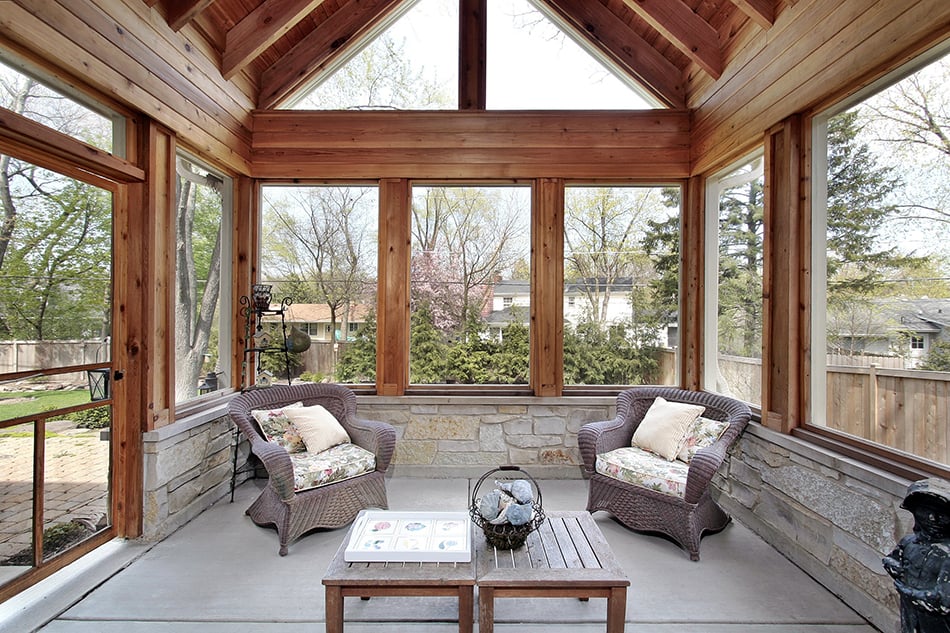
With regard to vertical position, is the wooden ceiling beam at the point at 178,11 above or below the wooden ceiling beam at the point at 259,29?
below

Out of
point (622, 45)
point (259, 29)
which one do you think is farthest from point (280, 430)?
point (622, 45)

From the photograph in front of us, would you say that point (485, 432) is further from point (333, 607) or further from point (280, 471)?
point (333, 607)

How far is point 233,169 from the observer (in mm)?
3736

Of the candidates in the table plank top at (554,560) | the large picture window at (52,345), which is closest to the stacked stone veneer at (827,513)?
the table plank top at (554,560)

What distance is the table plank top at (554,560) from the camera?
69.6 inches

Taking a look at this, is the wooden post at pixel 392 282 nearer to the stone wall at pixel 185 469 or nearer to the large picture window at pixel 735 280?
the stone wall at pixel 185 469

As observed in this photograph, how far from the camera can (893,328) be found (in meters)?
2.25

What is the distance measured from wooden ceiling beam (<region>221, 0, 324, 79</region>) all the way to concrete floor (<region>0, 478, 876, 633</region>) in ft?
10.9

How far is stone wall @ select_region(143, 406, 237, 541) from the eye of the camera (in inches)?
108

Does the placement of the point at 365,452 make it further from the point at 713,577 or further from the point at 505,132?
the point at 505,132

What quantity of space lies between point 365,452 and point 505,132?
283 cm

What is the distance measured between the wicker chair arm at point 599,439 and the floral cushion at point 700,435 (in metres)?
0.40

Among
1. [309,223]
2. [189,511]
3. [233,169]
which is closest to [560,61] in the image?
[309,223]

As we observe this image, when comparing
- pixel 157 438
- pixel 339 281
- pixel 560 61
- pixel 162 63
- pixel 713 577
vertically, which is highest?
pixel 560 61
